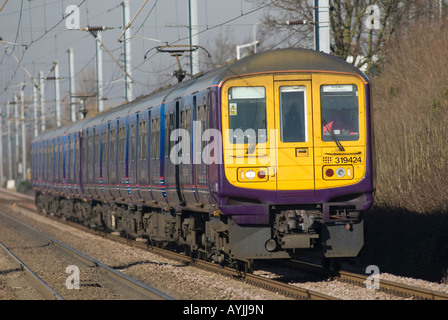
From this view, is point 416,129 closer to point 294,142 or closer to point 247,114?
point 294,142

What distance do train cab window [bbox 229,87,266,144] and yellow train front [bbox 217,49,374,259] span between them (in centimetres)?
1

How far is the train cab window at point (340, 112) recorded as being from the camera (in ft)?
39.7

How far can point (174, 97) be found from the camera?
614 inches

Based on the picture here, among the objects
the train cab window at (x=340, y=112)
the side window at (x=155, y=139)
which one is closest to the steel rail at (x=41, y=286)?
the side window at (x=155, y=139)

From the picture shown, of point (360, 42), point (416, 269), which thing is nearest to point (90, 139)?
point (360, 42)

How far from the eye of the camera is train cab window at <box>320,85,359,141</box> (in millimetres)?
12086

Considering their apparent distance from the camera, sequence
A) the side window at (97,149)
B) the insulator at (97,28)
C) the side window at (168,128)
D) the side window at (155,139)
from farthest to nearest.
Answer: the insulator at (97,28), the side window at (97,149), the side window at (155,139), the side window at (168,128)

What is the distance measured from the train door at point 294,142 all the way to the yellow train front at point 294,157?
0.05ft

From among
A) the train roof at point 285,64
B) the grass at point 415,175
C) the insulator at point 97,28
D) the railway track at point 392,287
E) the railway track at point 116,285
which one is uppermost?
the insulator at point 97,28

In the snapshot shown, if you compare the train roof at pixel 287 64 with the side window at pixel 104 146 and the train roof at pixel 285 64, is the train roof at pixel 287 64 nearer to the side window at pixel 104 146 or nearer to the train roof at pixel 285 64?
the train roof at pixel 285 64

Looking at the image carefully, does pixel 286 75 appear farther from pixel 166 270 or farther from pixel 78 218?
pixel 78 218

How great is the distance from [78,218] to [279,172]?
1870cm

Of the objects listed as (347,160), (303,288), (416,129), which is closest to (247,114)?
(347,160)

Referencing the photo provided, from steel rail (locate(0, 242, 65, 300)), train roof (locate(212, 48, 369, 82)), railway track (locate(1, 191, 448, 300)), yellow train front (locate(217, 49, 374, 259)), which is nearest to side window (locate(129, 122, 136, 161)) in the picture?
railway track (locate(1, 191, 448, 300))
